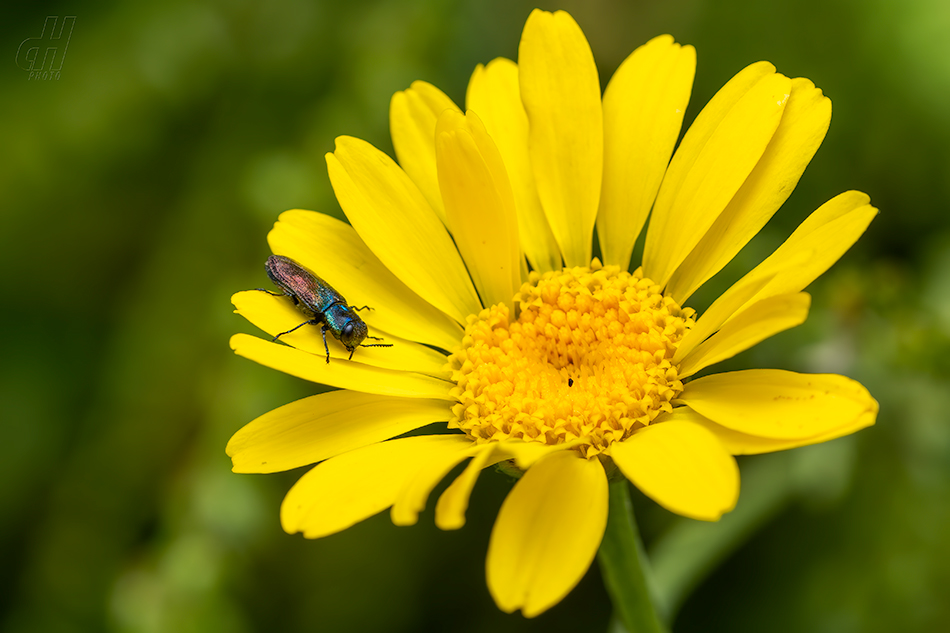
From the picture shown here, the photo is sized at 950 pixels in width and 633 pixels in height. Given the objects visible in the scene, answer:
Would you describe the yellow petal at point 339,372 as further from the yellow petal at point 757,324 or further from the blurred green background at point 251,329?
the blurred green background at point 251,329

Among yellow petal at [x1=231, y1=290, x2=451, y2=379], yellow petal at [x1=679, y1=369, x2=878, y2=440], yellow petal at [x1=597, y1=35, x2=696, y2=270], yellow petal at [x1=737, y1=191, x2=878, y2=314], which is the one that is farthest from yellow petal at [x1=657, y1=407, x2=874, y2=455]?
yellow petal at [x1=231, y1=290, x2=451, y2=379]

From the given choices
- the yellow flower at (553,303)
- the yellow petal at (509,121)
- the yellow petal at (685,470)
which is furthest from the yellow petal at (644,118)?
the yellow petal at (685,470)

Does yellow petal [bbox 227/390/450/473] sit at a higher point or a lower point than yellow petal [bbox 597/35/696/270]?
lower

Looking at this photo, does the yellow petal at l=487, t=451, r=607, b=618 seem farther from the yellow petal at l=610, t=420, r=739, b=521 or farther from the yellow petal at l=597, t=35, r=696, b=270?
the yellow petal at l=597, t=35, r=696, b=270

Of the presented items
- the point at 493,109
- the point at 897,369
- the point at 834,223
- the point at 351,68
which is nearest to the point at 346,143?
the point at 493,109

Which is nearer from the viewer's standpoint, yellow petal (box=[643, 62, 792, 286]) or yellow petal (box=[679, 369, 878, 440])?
yellow petal (box=[679, 369, 878, 440])

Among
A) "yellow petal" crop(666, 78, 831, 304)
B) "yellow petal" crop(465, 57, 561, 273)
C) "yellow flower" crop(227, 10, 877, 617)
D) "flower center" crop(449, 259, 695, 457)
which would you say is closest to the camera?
"yellow flower" crop(227, 10, 877, 617)

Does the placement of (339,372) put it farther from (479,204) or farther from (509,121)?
(509,121)

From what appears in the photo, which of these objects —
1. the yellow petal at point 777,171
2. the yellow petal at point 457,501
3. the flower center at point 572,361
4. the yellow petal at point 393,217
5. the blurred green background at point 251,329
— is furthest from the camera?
the blurred green background at point 251,329
